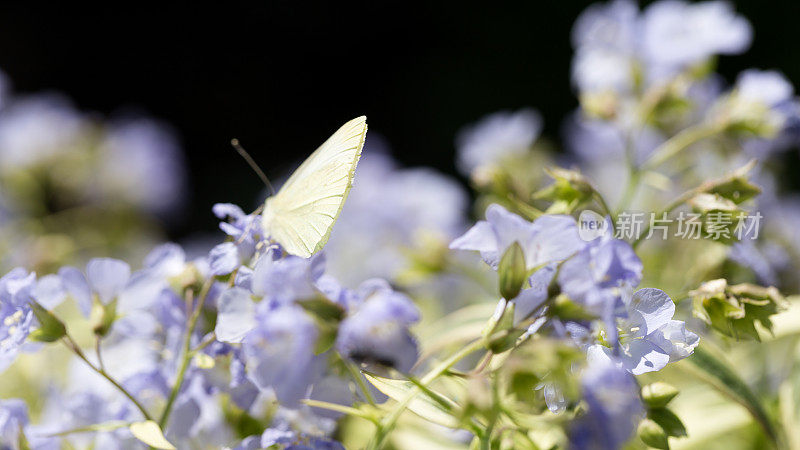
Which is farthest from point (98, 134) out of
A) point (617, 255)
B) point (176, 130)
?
point (176, 130)

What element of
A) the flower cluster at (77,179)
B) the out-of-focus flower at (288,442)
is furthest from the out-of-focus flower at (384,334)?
the flower cluster at (77,179)

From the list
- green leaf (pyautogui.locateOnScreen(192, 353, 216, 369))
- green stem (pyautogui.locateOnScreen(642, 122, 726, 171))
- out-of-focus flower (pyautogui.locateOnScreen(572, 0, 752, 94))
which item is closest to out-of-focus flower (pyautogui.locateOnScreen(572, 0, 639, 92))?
out-of-focus flower (pyautogui.locateOnScreen(572, 0, 752, 94))

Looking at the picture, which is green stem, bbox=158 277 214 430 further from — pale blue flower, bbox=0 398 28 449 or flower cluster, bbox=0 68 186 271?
flower cluster, bbox=0 68 186 271

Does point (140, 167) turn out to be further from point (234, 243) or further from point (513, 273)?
point (513, 273)

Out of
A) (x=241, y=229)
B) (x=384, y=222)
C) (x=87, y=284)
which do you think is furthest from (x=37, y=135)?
(x=241, y=229)

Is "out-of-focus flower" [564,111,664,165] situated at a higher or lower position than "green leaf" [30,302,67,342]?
lower

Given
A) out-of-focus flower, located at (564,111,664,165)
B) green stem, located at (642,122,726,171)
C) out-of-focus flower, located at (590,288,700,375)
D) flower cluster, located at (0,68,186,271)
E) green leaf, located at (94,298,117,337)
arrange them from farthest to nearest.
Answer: flower cluster, located at (0,68,186,271) < out-of-focus flower, located at (564,111,664,165) < green stem, located at (642,122,726,171) < green leaf, located at (94,298,117,337) < out-of-focus flower, located at (590,288,700,375)

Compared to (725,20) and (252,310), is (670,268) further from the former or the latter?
(252,310)
